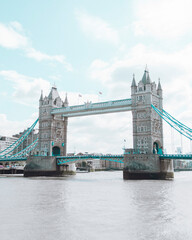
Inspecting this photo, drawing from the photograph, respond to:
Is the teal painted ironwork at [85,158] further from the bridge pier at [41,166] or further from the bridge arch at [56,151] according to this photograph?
the bridge arch at [56,151]

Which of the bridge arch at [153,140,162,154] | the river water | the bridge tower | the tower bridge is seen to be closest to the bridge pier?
the tower bridge

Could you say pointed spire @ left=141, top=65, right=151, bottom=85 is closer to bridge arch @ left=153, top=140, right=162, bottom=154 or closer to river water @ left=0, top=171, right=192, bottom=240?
bridge arch @ left=153, top=140, right=162, bottom=154

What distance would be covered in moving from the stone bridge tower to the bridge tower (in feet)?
63.2

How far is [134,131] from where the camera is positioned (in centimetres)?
4491

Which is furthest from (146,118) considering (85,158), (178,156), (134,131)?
(85,158)

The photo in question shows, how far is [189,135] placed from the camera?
132 feet

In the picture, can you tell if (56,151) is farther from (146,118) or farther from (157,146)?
(146,118)

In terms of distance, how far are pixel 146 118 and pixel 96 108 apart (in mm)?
10316

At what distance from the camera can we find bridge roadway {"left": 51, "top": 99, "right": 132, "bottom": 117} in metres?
47.2

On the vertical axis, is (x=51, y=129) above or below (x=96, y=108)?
below

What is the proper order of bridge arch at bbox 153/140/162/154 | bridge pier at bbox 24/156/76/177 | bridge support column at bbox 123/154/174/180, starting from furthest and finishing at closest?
bridge pier at bbox 24/156/76/177 → bridge arch at bbox 153/140/162/154 → bridge support column at bbox 123/154/174/180

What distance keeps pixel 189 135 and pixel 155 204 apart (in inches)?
1057

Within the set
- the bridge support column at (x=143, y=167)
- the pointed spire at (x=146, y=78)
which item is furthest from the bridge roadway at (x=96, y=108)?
the bridge support column at (x=143, y=167)

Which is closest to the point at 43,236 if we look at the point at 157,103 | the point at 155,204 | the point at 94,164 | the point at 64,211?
the point at 64,211
